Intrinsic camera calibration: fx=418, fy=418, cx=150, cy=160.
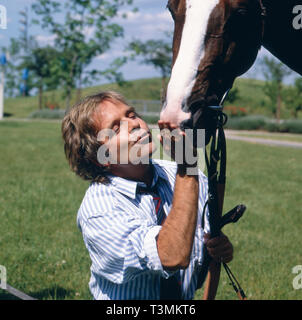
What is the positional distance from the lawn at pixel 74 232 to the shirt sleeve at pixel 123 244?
1744mm

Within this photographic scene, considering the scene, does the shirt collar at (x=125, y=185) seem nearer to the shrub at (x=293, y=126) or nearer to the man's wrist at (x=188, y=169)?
the man's wrist at (x=188, y=169)

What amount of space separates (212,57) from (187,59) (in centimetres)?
17

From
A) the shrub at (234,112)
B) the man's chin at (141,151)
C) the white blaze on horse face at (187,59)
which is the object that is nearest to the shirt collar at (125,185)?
the man's chin at (141,151)

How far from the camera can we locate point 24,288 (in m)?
3.56

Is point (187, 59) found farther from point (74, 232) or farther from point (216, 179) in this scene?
point (74, 232)

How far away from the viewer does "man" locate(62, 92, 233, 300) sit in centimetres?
167

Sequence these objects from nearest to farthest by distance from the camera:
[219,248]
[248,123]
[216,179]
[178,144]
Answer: [178,144] < [216,179] < [219,248] < [248,123]

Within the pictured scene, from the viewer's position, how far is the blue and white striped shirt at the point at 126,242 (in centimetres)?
176

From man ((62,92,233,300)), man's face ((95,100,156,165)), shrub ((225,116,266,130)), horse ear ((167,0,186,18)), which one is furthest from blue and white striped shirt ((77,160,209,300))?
shrub ((225,116,266,130))

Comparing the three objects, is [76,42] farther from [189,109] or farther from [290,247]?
[189,109]

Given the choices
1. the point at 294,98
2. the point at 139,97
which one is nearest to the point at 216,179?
the point at 294,98

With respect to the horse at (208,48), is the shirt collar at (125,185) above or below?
below

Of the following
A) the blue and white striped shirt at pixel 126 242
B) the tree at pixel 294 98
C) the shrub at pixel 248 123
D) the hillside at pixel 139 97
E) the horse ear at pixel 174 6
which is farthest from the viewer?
the hillside at pixel 139 97

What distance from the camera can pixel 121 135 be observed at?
1.95 m
